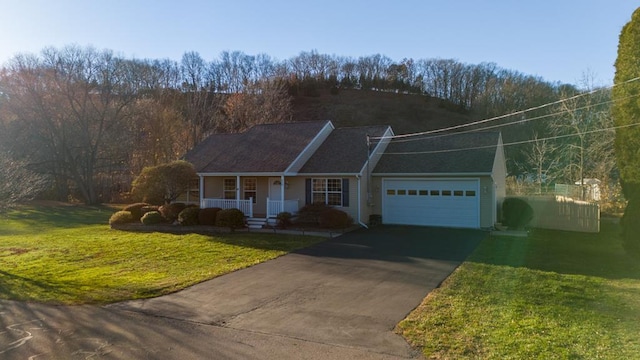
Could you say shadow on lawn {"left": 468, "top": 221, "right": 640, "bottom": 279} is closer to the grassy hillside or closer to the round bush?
the round bush

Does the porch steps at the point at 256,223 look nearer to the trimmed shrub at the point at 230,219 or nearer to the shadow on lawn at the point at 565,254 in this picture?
the trimmed shrub at the point at 230,219

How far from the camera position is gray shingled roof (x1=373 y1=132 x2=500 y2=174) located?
18859 mm

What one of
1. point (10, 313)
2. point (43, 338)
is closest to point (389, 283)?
point (43, 338)

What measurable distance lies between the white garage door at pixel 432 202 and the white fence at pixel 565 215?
3.59m

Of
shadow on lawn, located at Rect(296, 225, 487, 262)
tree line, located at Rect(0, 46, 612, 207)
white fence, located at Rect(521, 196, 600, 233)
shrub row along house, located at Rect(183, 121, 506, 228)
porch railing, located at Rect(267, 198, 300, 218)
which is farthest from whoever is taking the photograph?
tree line, located at Rect(0, 46, 612, 207)

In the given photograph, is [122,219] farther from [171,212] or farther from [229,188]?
[229,188]

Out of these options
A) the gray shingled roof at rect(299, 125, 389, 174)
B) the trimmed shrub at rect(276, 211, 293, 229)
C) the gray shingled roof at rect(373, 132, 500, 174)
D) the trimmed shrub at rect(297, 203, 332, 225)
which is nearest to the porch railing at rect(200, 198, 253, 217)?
the trimmed shrub at rect(276, 211, 293, 229)

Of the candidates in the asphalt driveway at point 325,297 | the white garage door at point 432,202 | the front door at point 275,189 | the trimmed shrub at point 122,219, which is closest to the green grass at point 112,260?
the trimmed shrub at point 122,219

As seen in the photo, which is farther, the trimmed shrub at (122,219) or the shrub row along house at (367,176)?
the trimmed shrub at (122,219)

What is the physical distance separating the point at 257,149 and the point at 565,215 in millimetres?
14999

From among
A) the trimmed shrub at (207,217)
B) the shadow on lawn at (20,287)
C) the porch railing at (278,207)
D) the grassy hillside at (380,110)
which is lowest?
the shadow on lawn at (20,287)

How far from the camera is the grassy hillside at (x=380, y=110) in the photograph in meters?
62.2

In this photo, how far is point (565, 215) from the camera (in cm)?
1872

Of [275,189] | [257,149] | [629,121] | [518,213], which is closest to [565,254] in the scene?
[629,121]
